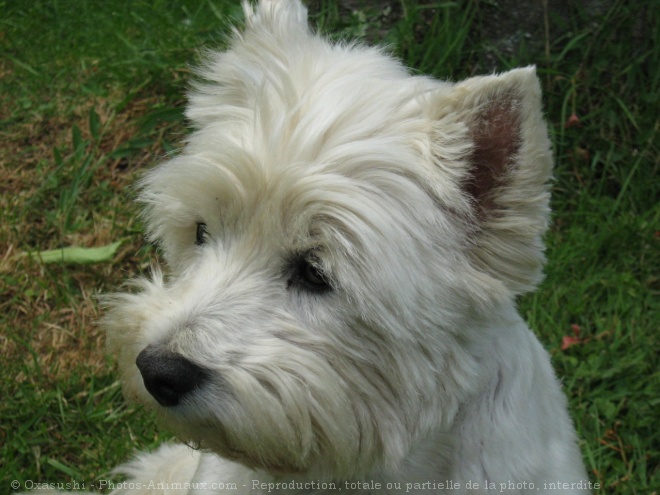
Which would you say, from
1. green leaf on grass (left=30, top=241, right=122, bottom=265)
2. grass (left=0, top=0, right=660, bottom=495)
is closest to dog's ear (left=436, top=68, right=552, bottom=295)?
grass (left=0, top=0, right=660, bottom=495)

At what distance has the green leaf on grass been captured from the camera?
462cm

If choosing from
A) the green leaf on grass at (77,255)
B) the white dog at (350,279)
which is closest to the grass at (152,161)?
the green leaf on grass at (77,255)

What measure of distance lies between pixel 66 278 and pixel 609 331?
114 inches

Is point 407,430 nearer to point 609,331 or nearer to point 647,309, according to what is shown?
point 609,331

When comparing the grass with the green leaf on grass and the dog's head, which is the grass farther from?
the dog's head

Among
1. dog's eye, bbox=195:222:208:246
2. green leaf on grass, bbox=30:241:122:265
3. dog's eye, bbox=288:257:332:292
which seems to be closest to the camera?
dog's eye, bbox=288:257:332:292

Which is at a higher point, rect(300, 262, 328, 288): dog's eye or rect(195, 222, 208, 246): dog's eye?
rect(300, 262, 328, 288): dog's eye

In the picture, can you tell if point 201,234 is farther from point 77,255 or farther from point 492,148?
point 77,255

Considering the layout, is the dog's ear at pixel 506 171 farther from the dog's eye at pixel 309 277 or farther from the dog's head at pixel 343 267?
the dog's eye at pixel 309 277

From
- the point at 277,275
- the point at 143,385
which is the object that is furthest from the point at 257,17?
the point at 143,385

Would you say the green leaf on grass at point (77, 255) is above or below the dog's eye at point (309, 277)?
below

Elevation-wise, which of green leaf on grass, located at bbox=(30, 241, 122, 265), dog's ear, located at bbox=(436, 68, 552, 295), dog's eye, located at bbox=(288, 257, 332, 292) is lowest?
green leaf on grass, located at bbox=(30, 241, 122, 265)

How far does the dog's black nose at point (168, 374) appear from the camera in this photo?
2.26m

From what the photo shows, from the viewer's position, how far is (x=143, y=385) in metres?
2.45
